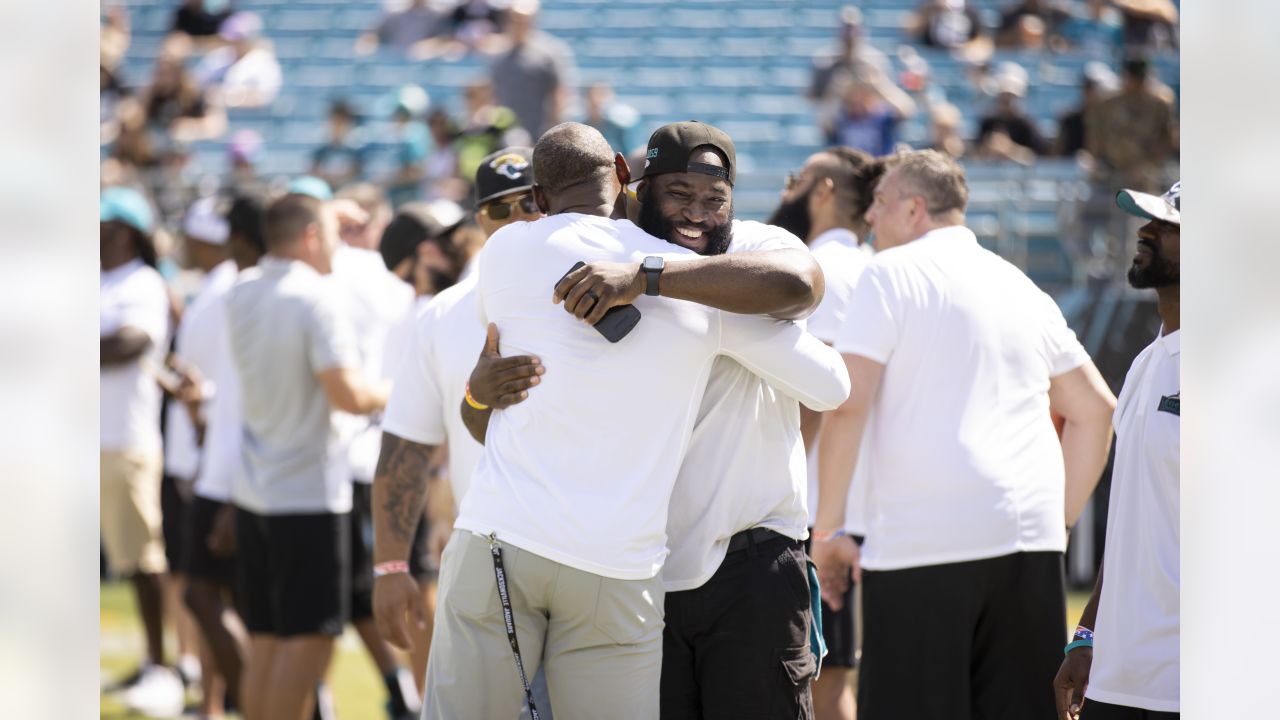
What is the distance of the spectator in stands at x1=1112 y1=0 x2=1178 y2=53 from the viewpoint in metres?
13.3

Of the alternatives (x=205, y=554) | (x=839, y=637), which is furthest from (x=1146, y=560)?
(x=205, y=554)

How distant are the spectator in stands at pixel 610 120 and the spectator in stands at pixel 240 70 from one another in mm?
4592

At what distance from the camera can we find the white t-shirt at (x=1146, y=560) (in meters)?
3.29

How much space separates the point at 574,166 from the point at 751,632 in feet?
3.63

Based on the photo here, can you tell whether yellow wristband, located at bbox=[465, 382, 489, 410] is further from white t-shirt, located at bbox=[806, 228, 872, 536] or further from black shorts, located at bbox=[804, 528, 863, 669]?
black shorts, located at bbox=[804, 528, 863, 669]

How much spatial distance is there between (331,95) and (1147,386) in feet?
47.8

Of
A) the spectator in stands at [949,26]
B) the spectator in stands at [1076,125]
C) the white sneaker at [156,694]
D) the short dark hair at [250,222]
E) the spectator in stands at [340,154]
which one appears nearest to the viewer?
the short dark hair at [250,222]

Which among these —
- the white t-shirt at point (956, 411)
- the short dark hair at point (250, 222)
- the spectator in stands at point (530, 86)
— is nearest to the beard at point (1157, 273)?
the white t-shirt at point (956, 411)

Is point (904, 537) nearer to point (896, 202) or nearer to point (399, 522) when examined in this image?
point (896, 202)

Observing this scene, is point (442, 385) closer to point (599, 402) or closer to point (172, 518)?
point (599, 402)

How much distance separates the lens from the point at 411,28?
16859 millimetres

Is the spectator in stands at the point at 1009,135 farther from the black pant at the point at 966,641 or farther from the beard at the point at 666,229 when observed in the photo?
the beard at the point at 666,229

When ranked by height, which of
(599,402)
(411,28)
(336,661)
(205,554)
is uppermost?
(411,28)
